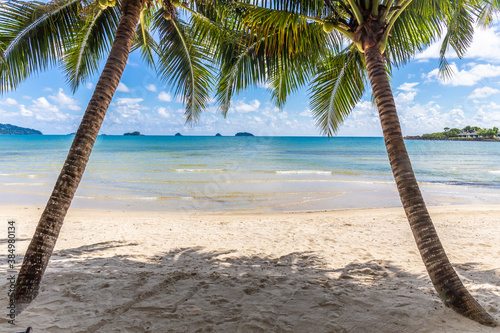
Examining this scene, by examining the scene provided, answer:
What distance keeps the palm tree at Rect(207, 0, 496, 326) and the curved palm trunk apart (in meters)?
2.10

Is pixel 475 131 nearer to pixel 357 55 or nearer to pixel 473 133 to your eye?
pixel 473 133

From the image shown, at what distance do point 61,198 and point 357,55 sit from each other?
525 cm

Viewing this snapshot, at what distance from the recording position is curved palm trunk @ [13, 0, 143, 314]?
2844mm

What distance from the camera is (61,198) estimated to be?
286 cm

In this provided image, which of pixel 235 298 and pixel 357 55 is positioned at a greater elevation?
pixel 357 55

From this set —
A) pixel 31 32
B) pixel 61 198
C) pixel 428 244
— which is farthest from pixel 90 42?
pixel 428 244

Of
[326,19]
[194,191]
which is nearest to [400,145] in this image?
[326,19]

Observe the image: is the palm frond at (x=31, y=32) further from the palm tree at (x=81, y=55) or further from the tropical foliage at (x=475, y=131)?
the tropical foliage at (x=475, y=131)

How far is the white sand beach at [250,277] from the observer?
2.86m

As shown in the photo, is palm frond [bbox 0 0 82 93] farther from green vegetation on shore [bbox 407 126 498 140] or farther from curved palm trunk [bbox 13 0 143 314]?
green vegetation on shore [bbox 407 126 498 140]

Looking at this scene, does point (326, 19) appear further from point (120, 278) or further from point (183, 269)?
point (120, 278)

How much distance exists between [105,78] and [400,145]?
3.07 metres

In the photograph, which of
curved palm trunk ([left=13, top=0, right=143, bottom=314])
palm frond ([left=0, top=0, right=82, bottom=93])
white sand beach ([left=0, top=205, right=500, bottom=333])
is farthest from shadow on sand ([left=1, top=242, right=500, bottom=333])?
palm frond ([left=0, top=0, right=82, bottom=93])

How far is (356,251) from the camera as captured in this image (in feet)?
18.7
